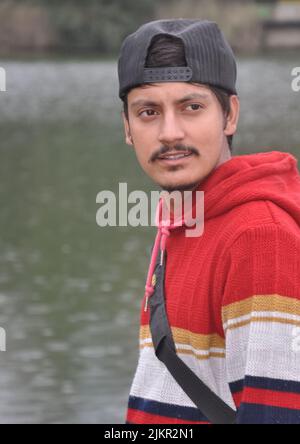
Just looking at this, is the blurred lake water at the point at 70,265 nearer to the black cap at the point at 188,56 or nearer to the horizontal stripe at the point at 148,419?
the horizontal stripe at the point at 148,419

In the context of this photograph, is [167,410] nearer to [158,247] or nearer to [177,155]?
[158,247]

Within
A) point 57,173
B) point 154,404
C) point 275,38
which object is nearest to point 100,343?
point 154,404

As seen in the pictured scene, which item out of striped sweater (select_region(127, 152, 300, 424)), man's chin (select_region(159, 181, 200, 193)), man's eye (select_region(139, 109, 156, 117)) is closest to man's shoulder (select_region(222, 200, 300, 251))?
striped sweater (select_region(127, 152, 300, 424))

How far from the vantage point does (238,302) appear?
5.91ft

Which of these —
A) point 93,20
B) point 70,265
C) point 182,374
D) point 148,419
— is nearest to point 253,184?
point 182,374

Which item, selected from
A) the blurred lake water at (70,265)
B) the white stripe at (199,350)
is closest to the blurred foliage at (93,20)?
the blurred lake water at (70,265)

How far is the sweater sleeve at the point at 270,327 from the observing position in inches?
69.6

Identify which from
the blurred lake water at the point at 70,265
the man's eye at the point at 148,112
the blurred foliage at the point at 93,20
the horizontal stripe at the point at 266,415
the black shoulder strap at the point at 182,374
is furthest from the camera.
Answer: the blurred foliage at the point at 93,20

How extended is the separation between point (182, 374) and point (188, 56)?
20.1 inches

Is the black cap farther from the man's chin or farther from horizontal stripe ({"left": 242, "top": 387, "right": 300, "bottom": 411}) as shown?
horizontal stripe ({"left": 242, "top": 387, "right": 300, "bottom": 411})

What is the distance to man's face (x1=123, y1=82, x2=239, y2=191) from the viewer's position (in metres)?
1.95

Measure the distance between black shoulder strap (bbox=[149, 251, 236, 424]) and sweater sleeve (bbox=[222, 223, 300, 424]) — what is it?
91 millimetres

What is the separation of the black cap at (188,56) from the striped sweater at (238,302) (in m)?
0.15

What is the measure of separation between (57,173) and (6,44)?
93.4 ft
